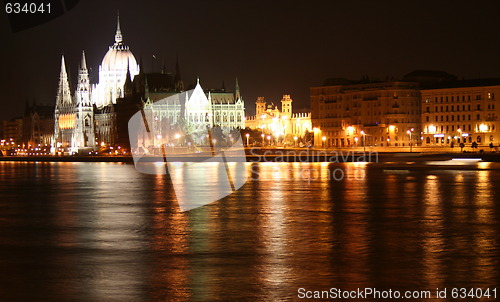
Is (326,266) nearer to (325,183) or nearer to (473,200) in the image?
(473,200)

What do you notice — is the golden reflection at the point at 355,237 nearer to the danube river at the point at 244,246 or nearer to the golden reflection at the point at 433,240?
the danube river at the point at 244,246

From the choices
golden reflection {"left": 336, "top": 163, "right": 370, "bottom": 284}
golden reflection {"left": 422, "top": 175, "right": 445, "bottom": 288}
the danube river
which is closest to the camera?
the danube river

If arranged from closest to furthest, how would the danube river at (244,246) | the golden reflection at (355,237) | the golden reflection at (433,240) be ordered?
the danube river at (244,246)
the golden reflection at (433,240)
the golden reflection at (355,237)

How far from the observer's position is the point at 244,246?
17094mm

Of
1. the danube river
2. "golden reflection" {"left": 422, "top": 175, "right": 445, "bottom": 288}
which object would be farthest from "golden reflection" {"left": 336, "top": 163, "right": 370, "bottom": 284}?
"golden reflection" {"left": 422, "top": 175, "right": 445, "bottom": 288}

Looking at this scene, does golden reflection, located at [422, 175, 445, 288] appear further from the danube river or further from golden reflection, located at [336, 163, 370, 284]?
golden reflection, located at [336, 163, 370, 284]

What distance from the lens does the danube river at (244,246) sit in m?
13.0

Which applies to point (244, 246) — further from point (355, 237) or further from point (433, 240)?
point (433, 240)

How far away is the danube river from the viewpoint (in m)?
13.0

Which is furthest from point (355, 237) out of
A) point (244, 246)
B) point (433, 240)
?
point (244, 246)

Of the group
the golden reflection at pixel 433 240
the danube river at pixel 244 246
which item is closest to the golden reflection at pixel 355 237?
the danube river at pixel 244 246

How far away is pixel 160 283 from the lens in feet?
43.6

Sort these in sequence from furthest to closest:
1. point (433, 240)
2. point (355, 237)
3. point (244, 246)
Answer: point (355, 237) → point (433, 240) → point (244, 246)

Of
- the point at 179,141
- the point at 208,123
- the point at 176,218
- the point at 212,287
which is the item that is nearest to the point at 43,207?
the point at 176,218
